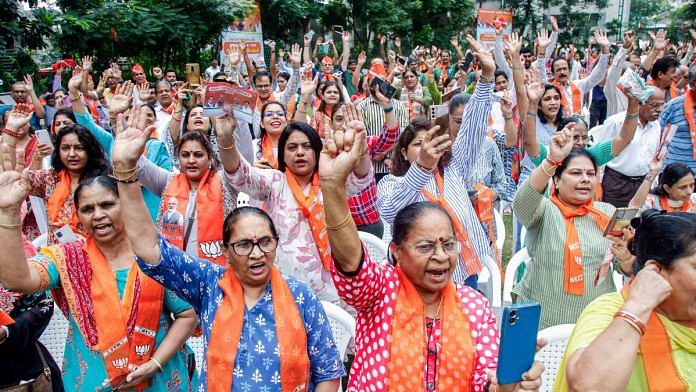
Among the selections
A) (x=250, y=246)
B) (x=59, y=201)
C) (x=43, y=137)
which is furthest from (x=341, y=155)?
(x=43, y=137)

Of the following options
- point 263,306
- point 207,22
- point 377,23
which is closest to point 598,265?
point 263,306

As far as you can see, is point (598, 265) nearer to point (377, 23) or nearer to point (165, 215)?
point (165, 215)

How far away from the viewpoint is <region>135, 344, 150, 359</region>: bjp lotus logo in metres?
2.23

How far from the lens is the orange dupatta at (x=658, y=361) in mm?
1707

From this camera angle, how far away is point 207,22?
15.1 metres

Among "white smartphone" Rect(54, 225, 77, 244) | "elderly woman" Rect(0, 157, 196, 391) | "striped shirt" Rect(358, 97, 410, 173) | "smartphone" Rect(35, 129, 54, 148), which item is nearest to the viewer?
"elderly woman" Rect(0, 157, 196, 391)

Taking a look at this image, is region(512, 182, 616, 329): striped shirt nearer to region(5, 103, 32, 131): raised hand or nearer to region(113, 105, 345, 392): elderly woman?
region(113, 105, 345, 392): elderly woman

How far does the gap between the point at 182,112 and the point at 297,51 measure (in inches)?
91.6

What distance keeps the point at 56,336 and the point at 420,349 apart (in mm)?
1838

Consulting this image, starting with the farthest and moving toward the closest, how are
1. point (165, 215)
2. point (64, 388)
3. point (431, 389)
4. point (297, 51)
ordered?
point (297, 51), point (165, 215), point (64, 388), point (431, 389)

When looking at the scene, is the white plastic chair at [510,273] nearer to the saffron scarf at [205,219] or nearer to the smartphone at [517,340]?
A: the saffron scarf at [205,219]

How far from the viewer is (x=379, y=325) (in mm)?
1968

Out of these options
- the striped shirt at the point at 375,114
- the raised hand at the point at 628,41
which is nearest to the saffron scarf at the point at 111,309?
the striped shirt at the point at 375,114

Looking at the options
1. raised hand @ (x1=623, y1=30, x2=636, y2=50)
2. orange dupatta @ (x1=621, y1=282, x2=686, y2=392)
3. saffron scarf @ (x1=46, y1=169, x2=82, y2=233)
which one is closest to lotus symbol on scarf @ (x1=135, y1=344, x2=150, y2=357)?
saffron scarf @ (x1=46, y1=169, x2=82, y2=233)
